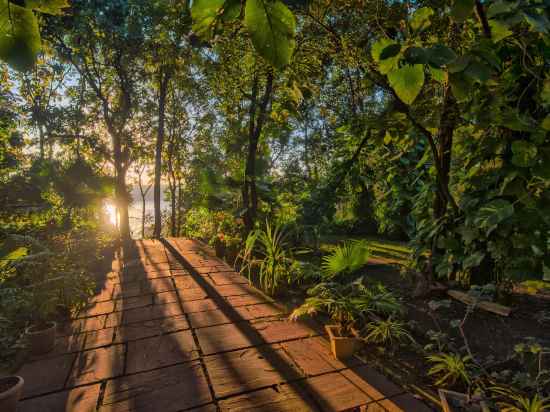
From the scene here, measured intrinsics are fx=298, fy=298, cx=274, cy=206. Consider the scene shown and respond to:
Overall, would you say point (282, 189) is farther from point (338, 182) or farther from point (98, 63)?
point (98, 63)

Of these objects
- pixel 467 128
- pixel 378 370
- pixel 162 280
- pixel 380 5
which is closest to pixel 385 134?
pixel 467 128

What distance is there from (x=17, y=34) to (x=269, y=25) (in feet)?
1.44

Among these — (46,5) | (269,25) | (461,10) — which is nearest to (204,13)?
(269,25)

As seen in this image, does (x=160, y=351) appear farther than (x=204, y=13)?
Yes

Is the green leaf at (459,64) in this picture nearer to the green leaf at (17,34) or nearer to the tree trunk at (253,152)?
the green leaf at (17,34)

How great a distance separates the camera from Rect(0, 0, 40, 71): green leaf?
20.1 inches

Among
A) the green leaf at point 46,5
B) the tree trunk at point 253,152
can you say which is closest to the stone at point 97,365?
the green leaf at point 46,5

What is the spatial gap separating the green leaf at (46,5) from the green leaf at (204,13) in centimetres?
22

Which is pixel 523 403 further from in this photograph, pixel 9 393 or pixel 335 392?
pixel 9 393

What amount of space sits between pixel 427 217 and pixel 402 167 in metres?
4.33

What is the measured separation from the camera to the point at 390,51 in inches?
30.2

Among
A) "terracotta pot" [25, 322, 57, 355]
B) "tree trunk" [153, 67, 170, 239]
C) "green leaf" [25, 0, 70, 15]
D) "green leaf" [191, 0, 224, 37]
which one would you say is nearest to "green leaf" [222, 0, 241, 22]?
"green leaf" [191, 0, 224, 37]

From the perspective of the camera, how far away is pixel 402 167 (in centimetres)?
830

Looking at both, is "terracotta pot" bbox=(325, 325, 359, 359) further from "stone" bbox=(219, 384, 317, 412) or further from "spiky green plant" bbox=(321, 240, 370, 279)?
"spiky green plant" bbox=(321, 240, 370, 279)
